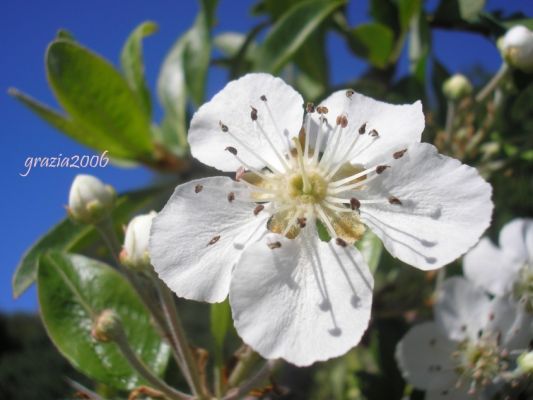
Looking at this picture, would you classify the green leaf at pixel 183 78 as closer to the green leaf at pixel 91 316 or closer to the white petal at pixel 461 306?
the green leaf at pixel 91 316

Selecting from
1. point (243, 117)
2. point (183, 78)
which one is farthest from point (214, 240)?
point (183, 78)

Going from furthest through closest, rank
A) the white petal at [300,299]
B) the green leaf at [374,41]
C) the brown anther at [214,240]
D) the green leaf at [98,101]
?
the green leaf at [374,41] < the green leaf at [98,101] < the brown anther at [214,240] < the white petal at [300,299]

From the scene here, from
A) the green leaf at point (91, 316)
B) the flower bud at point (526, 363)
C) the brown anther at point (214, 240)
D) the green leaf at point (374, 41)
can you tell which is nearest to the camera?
the brown anther at point (214, 240)

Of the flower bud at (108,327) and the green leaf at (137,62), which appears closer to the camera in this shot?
the flower bud at (108,327)

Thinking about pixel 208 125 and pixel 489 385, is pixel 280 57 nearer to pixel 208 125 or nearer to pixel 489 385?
pixel 208 125

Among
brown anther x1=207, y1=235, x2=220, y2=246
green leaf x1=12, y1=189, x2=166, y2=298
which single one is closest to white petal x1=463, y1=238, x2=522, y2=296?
brown anther x1=207, y1=235, x2=220, y2=246

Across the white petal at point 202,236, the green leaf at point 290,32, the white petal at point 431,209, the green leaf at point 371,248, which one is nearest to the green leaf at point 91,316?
the white petal at point 202,236
